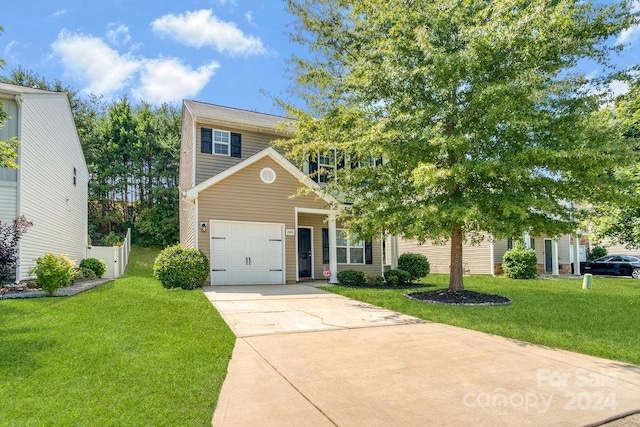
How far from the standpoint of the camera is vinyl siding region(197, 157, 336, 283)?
11930 millimetres

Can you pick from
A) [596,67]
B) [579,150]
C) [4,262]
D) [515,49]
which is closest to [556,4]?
[515,49]

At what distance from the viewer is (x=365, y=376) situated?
14.2 feet

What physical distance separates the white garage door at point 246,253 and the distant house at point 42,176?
5350 mm

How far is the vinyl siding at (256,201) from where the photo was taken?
11.9 metres

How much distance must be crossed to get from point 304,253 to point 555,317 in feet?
28.8

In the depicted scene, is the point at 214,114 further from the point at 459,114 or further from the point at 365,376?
the point at 365,376

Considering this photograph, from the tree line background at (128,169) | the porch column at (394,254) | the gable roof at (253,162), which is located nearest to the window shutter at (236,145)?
the gable roof at (253,162)

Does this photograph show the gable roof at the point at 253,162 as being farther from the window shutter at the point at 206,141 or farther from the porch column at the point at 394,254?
the porch column at the point at 394,254

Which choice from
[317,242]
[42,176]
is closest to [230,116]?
[317,242]

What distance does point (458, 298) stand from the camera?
9.73m

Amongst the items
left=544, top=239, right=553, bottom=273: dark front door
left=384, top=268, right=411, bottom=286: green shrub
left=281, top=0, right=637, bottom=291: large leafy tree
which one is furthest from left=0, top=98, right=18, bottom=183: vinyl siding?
left=544, top=239, right=553, bottom=273: dark front door

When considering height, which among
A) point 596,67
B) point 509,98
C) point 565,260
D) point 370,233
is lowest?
point 565,260

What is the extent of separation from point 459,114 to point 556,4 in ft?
9.94

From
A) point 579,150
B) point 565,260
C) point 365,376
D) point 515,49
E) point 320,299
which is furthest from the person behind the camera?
point 565,260
